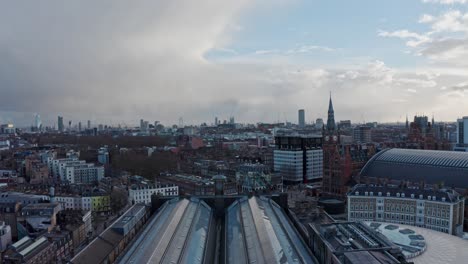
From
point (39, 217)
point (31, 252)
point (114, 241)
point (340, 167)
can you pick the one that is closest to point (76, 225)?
point (39, 217)

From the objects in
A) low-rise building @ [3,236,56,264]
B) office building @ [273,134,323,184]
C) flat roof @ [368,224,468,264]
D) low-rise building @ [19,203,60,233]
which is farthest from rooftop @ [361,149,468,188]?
low-rise building @ [3,236,56,264]

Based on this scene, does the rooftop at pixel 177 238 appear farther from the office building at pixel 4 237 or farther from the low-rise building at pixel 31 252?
the office building at pixel 4 237

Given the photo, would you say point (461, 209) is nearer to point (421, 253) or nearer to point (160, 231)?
point (421, 253)

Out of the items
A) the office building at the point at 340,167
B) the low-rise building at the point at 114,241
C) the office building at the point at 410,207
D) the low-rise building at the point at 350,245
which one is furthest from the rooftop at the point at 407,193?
the low-rise building at the point at 114,241

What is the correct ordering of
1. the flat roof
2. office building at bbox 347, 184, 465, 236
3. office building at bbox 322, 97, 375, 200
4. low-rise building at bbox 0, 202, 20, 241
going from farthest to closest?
office building at bbox 322, 97, 375, 200 → low-rise building at bbox 0, 202, 20, 241 → office building at bbox 347, 184, 465, 236 → the flat roof

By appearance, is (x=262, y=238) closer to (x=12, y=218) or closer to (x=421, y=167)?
(x=12, y=218)

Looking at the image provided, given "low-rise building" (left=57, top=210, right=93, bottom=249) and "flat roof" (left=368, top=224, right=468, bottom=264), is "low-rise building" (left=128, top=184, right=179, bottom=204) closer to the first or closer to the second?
"low-rise building" (left=57, top=210, right=93, bottom=249)
